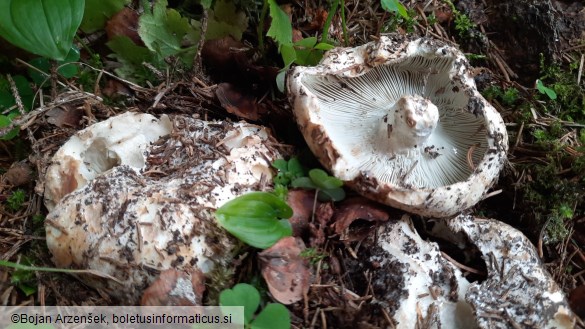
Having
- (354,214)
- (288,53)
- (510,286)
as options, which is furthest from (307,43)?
(510,286)

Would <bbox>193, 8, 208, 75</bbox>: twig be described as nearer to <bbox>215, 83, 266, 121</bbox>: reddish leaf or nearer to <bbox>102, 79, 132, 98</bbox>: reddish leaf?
<bbox>215, 83, 266, 121</bbox>: reddish leaf

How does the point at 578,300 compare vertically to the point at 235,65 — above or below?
below

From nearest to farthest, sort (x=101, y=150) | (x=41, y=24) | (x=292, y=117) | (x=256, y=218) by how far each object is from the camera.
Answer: (x=256, y=218) → (x=41, y=24) → (x=101, y=150) → (x=292, y=117)

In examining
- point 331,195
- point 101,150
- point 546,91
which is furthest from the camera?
point 546,91

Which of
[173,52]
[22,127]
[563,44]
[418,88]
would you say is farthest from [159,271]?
[563,44]

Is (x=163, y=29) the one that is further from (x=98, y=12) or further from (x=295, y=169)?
(x=295, y=169)

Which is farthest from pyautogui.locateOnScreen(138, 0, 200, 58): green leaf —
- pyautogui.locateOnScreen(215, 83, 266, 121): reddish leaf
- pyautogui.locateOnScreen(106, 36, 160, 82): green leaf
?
pyautogui.locateOnScreen(215, 83, 266, 121): reddish leaf

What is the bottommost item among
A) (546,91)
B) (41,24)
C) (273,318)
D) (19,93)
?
(273,318)
